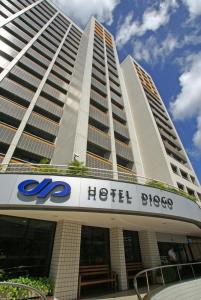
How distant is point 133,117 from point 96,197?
69.4 feet

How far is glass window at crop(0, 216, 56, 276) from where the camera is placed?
877 cm

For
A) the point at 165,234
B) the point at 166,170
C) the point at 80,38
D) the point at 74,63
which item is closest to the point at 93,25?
the point at 80,38

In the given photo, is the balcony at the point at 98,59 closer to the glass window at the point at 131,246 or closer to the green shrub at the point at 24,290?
the glass window at the point at 131,246

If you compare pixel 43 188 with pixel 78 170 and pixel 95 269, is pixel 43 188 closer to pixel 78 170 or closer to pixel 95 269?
pixel 78 170

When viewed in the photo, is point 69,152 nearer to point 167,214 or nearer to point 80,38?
point 167,214

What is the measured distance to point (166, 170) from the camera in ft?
68.1

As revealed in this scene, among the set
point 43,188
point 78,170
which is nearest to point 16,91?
point 78,170

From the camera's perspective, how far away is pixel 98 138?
59.9ft

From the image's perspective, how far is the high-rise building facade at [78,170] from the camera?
845cm

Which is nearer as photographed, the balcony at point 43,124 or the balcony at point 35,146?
the balcony at point 35,146

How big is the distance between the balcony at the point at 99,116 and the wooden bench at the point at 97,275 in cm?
1296

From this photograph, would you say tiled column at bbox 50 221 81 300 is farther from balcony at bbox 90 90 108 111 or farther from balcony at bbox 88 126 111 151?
balcony at bbox 90 90 108 111

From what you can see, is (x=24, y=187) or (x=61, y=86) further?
(x=61, y=86)

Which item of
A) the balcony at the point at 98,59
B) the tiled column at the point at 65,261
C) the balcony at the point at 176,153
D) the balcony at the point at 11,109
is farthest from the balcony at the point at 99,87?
the tiled column at the point at 65,261
